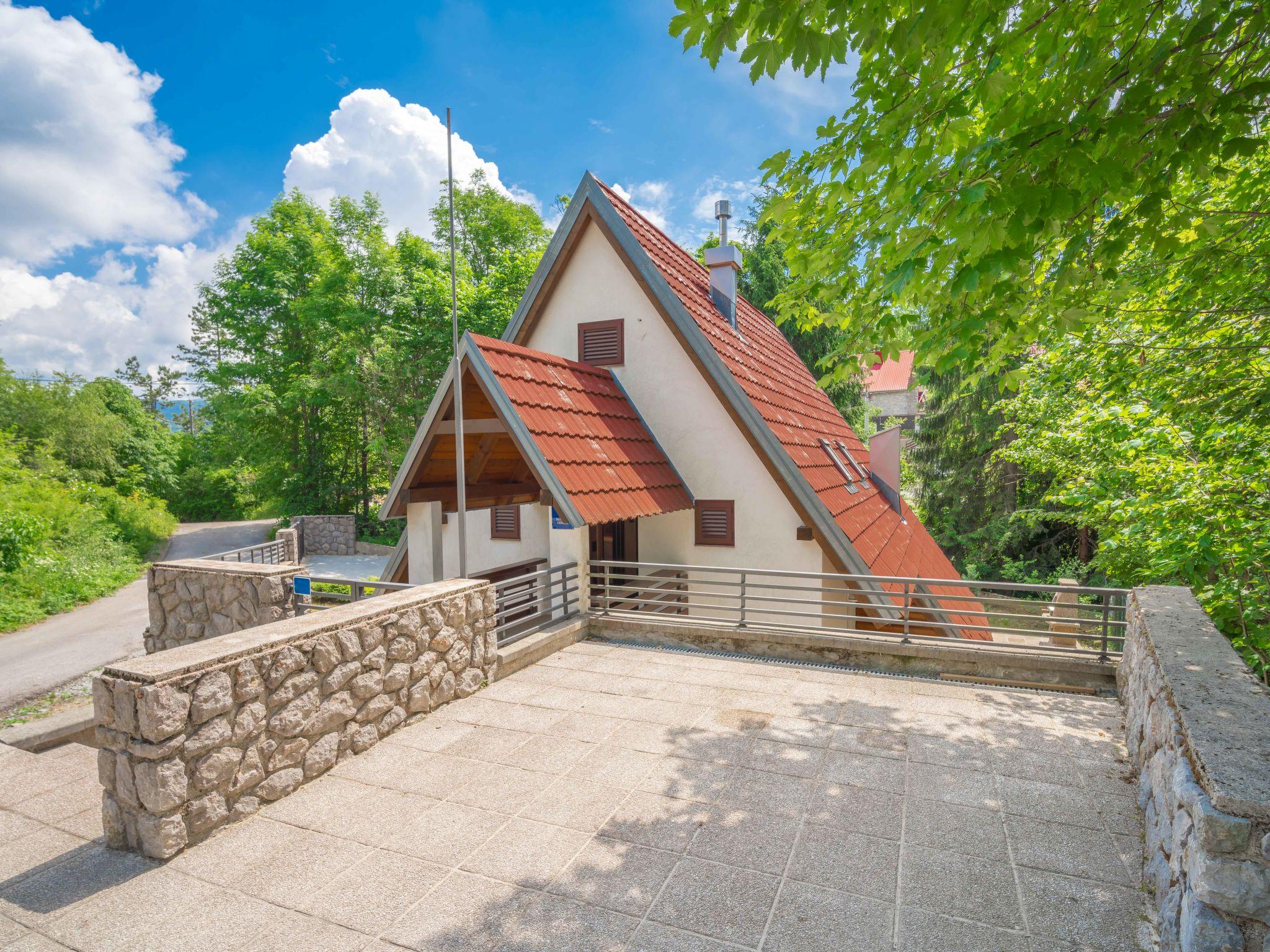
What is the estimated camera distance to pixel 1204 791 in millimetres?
2541

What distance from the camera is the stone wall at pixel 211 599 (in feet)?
23.7

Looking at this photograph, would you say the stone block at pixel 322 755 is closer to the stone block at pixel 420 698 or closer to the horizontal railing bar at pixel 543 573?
the stone block at pixel 420 698

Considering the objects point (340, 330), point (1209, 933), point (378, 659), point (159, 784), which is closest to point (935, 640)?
point (1209, 933)

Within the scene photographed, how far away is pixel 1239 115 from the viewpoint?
11.4 ft

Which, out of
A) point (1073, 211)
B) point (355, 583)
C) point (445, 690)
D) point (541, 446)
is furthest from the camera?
point (541, 446)

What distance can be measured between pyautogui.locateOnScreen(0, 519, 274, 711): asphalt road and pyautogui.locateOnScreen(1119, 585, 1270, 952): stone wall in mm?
13785

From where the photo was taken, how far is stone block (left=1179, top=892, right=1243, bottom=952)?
2346mm

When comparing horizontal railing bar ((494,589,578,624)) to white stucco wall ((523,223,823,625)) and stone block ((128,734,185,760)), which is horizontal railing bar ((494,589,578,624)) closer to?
white stucco wall ((523,223,823,625))

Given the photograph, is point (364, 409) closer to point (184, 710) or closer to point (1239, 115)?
point (184, 710)

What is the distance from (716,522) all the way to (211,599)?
22.7 ft

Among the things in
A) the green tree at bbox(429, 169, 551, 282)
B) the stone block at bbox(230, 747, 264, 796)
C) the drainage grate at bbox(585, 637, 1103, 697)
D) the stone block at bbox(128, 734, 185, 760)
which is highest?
the green tree at bbox(429, 169, 551, 282)

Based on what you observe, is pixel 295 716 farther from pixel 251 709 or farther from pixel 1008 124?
pixel 1008 124

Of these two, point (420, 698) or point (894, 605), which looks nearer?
point (420, 698)

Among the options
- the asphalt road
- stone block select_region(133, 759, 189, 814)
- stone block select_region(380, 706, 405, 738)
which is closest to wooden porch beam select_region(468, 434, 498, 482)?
stone block select_region(380, 706, 405, 738)
